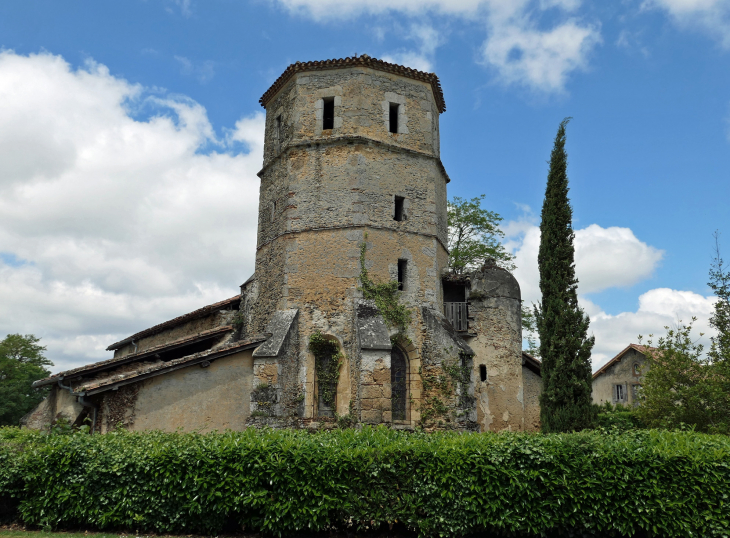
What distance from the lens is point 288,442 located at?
8328 mm

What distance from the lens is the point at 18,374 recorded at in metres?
39.2

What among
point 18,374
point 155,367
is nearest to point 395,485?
point 155,367

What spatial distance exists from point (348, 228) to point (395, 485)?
30.3ft

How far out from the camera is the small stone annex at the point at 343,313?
14.2 meters

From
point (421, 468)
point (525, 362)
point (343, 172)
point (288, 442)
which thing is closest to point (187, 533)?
point (288, 442)

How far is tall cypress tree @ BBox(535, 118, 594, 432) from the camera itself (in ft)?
50.1

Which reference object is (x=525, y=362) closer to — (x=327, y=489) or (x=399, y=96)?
(x=399, y=96)

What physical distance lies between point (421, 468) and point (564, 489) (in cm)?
210

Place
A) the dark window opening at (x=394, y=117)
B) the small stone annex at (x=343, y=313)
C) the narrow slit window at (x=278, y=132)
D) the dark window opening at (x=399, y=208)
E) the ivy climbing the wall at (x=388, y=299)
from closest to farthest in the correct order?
the small stone annex at (x=343, y=313) → the ivy climbing the wall at (x=388, y=299) → the dark window opening at (x=399, y=208) → the dark window opening at (x=394, y=117) → the narrow slit window at (x=278, y=132)

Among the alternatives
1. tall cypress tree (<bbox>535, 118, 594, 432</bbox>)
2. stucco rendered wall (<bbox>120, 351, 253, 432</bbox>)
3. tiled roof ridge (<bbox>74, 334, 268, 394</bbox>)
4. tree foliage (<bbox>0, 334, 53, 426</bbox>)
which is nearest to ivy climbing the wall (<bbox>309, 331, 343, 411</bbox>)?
tiled roof ridge (<bbox>74, 334, 268, 394</bbox>)

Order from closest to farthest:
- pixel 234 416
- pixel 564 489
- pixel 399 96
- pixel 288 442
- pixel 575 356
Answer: pixel 564 489 → pixel 288 442 → pixel 234 416 → pixel 575 356 → pixel 399 96

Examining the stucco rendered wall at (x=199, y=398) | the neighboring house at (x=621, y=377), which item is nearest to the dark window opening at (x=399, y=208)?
the stucco rendered wall at (x=199, y=398)

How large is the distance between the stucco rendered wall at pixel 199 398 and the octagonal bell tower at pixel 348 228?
2.60ft

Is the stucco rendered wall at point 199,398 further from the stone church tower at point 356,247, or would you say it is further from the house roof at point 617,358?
the house roof at point 617,358
